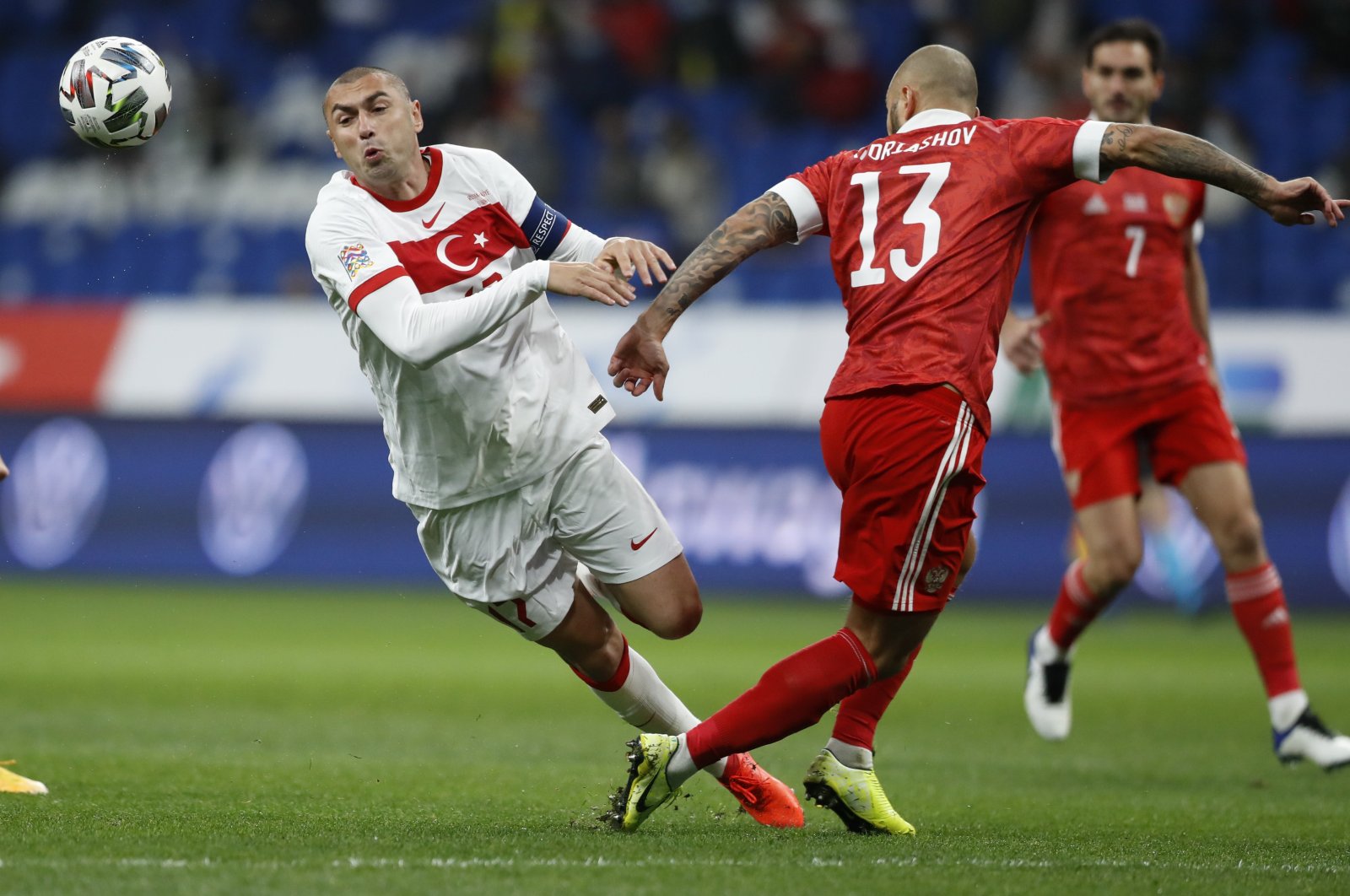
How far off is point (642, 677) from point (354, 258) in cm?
164

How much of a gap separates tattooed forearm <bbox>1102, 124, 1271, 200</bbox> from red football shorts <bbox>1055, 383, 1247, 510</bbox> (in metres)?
2.26

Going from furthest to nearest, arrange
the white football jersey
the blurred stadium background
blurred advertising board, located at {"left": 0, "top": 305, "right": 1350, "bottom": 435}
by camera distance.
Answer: the blurred stadium background → blurred advertising board, located at {"left": 0, "top": 305, "right": 1350, "bottom": 435} → the white football jersey

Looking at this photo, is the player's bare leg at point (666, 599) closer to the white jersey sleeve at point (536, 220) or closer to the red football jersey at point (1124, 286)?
the white jersey sleeve at point (536, 220)

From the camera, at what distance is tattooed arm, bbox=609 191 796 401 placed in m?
4.98

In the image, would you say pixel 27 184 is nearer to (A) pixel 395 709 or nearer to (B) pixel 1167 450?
(A) pixel 395 709

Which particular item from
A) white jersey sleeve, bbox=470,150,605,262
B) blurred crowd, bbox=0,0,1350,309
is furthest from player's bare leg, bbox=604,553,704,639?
blurred crowd, bbox=0,0,1350,309

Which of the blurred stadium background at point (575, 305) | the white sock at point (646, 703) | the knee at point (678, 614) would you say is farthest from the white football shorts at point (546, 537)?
the blurred stadium background at point (575, 305)

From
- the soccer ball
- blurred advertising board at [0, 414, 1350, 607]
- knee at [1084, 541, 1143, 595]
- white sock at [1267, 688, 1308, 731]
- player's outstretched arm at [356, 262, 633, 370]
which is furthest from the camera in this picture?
blurred advertising board at [0, 414, 1350, 607]

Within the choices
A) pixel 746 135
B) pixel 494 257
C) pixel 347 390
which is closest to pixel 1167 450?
pixel 494 257

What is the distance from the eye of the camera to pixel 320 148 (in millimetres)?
17453

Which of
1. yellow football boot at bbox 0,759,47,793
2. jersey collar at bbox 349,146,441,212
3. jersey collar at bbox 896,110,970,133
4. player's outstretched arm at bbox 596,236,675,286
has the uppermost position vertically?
jersey collar at bbox 896,110,970,133

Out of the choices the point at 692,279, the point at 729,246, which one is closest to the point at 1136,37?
the point at 729,246

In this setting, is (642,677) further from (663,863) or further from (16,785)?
(16,785)

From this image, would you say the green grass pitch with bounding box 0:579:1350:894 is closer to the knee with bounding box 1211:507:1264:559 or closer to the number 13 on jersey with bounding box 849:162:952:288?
the knee with bounding box 1211:507:1264:559
